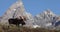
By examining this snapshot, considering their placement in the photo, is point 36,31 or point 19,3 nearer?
point 36,31

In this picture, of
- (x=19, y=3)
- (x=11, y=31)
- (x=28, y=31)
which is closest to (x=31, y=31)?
(x=28, y=31)

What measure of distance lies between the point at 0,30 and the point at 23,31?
1449mm

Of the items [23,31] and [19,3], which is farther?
[19,3]

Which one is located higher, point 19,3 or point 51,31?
point 19,3

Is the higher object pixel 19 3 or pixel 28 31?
pixel 19 3

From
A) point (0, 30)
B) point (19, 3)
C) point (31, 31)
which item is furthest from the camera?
point (19, 3)

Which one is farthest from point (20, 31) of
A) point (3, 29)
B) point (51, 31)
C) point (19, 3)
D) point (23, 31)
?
point (19, 3)

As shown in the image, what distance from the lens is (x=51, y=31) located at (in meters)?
16.2

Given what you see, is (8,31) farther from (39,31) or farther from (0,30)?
(39,31)

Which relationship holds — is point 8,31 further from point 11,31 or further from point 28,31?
point 28,31

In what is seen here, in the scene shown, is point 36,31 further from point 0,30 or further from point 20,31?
point 0,30

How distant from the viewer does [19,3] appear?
187 metres

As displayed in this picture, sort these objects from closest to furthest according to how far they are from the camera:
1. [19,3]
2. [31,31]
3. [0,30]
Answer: [0,30] → [31,31] → [19,3]

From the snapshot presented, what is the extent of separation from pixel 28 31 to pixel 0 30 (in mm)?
1851
